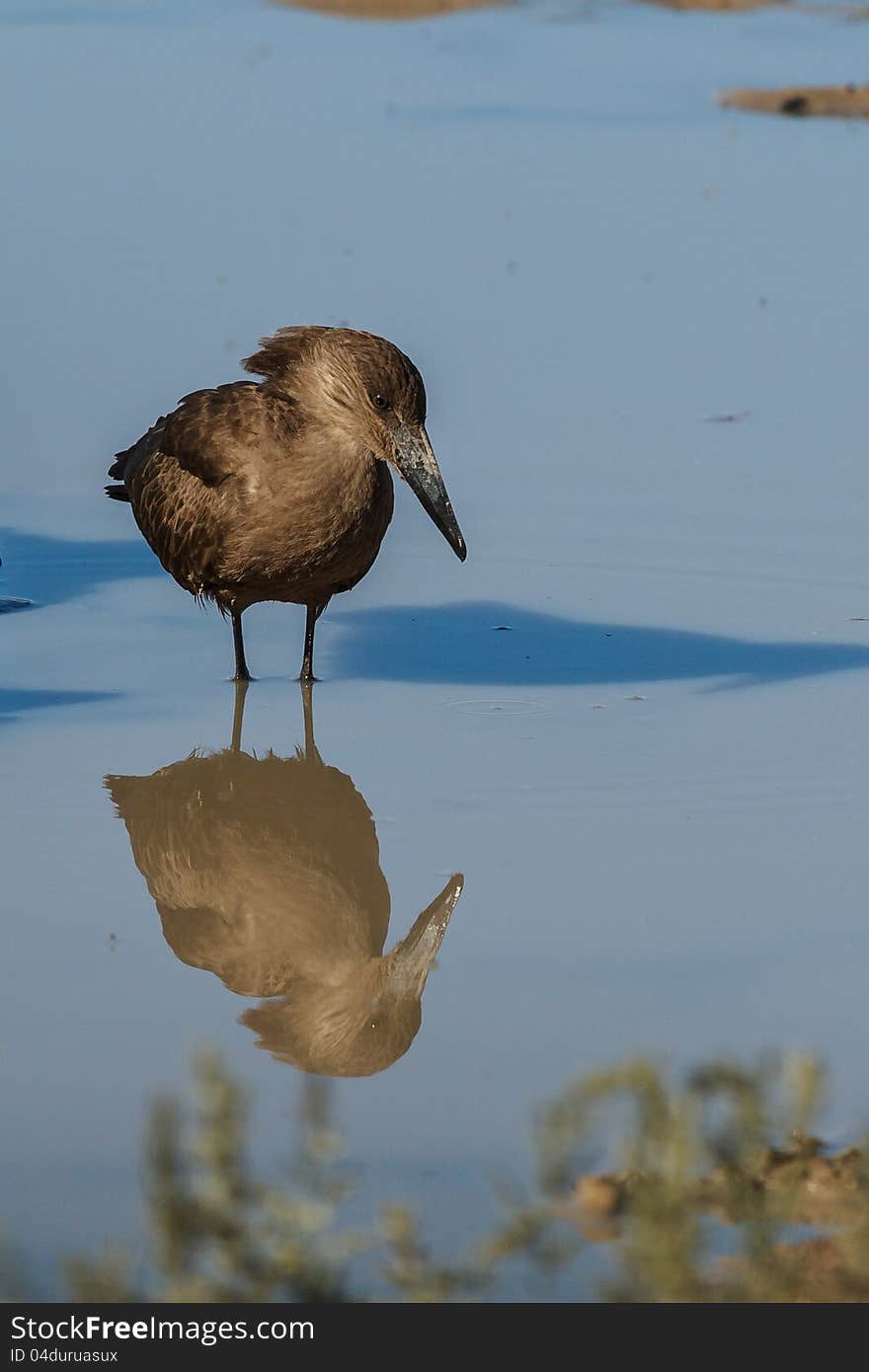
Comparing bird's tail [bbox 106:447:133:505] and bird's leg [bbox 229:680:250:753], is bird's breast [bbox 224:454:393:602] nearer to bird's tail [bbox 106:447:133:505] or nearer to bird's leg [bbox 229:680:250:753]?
bird's leg [bbox 229:680:250:753]

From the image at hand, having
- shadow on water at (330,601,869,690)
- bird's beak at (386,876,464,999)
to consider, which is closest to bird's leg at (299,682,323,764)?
shadow on water at (330,601,869,690)

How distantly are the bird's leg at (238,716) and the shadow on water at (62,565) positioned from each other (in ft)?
3.08

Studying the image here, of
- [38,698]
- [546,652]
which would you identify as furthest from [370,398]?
[38,698]

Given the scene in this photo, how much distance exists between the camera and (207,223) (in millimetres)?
13445

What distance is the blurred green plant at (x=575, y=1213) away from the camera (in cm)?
379

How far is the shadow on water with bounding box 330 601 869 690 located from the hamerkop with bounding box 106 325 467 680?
0.42 m

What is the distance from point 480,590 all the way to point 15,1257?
462cm

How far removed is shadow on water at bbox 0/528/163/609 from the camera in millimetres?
8188

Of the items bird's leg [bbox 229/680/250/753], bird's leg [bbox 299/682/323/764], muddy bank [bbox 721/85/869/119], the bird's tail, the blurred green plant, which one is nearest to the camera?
the blurred green plant

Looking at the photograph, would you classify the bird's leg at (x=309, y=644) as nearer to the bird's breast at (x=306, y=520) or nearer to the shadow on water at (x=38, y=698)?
the bird's breast at (x=306, y=520)

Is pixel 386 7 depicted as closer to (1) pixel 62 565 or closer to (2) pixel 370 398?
(1) pixel 62 565

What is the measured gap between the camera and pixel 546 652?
302 inches

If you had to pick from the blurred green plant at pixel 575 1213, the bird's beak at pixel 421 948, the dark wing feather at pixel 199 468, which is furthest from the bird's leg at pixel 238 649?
the blurred green plant at pixel 575 1213
